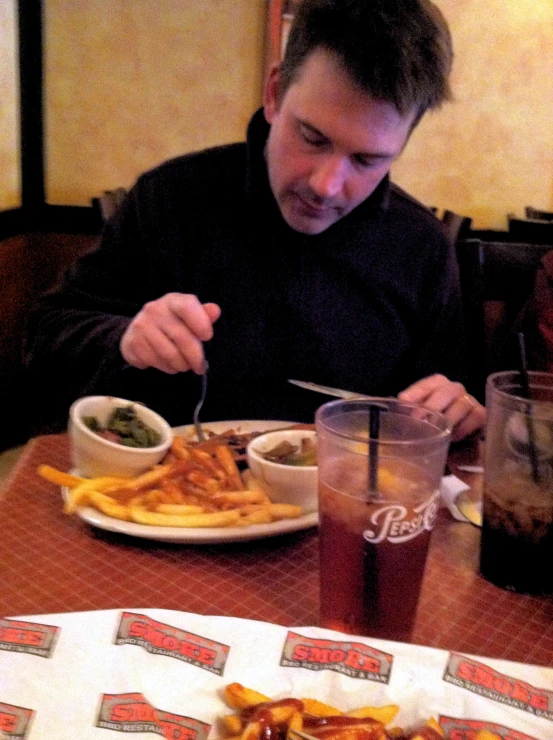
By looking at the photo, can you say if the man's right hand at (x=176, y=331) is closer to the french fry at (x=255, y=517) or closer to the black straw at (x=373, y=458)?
the french fry at (x=255, y=517)

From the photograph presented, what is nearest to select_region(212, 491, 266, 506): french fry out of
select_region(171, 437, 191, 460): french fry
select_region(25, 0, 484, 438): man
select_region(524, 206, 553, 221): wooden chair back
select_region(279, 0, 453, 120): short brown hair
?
select_region(171, 437, 191, 460): french fry

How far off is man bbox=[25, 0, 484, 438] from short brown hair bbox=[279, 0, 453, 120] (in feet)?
0.16

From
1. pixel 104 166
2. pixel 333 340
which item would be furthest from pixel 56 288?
pixel 104 166

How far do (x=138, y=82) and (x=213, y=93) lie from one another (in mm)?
379

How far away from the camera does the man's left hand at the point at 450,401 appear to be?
1.32 m

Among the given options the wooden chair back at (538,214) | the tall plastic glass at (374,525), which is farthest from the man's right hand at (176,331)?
the wooden chair back at (538,214)

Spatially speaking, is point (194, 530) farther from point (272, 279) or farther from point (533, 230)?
point (533, 230)

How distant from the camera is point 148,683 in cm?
71

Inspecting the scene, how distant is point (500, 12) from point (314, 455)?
129 inches


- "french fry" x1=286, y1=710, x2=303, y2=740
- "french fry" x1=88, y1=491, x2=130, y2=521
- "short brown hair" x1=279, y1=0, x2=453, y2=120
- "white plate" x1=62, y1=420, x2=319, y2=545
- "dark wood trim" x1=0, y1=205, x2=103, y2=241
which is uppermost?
"short brown hair" x1=279, y1=0, x2=453, y2=120

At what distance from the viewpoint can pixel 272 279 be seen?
5.68 ft

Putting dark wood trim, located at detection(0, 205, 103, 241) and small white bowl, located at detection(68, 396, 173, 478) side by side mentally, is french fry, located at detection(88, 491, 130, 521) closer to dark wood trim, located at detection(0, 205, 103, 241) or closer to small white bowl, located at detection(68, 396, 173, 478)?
small white bowl, located at detection(68, 396, 173, 478)

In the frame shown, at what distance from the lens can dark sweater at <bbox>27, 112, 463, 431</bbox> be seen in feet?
5.62

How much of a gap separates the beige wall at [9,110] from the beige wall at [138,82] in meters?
0.20
